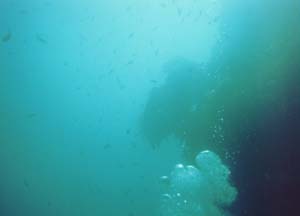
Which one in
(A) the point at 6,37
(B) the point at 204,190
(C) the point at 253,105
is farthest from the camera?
(C) the point at 253,105

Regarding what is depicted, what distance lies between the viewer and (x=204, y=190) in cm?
451

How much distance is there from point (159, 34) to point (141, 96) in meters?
1.10

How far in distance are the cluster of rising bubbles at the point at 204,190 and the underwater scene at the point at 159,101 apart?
0.06ft

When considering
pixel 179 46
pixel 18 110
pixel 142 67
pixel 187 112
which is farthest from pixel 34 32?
pixel 187 112

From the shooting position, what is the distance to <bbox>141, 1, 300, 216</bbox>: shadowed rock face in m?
4.68

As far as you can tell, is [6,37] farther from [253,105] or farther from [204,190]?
[253,105]

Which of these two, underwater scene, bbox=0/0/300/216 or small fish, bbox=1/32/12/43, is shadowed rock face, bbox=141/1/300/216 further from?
small fish, bbox=1/32/12/43

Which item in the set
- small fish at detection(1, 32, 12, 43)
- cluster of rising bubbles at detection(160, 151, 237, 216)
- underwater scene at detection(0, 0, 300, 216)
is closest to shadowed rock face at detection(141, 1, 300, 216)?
underwater scene at detection(0, 0, 300, 216)

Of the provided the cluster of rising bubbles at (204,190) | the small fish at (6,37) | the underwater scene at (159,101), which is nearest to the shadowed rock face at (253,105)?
the underwater scene at (159,101)

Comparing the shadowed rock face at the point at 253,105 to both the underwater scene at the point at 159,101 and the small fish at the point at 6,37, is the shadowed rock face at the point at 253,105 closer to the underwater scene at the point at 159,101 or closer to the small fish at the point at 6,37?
the underwater scene at the point at 159,101

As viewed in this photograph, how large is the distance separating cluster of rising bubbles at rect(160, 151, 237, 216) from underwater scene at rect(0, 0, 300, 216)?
0.06 ft

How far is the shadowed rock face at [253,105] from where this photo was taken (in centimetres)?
468

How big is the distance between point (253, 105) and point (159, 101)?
61.4 inches

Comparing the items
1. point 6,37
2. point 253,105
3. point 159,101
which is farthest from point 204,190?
point 6,37
